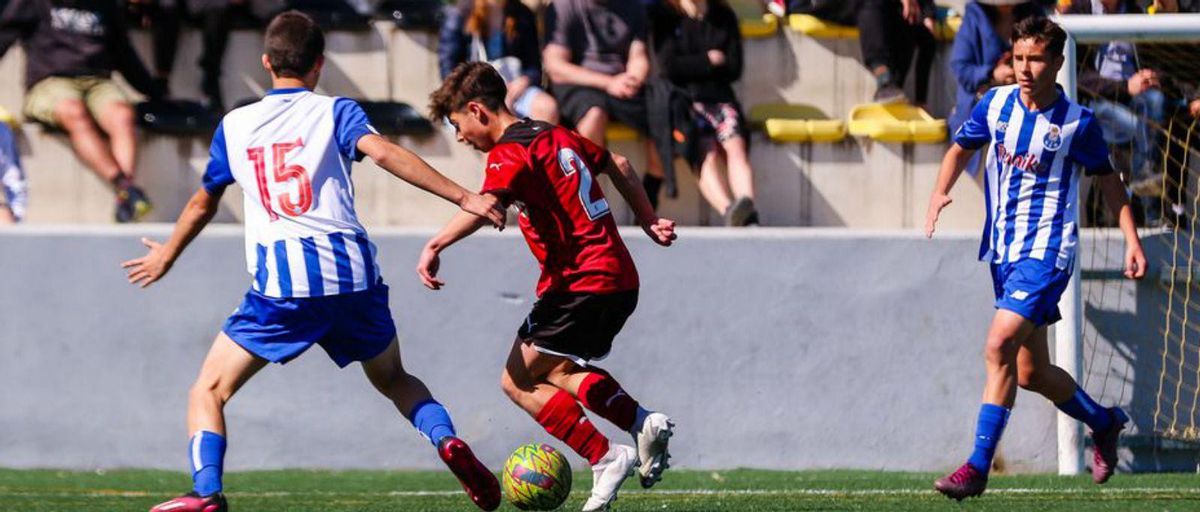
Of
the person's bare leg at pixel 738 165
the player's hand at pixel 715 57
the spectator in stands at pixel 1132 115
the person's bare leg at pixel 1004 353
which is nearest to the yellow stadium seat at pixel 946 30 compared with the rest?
the spectator in stands at pixel 1132 115

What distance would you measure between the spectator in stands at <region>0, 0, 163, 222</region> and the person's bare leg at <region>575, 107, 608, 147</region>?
2.32 meters

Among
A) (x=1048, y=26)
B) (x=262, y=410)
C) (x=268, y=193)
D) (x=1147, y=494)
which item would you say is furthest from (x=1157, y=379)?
(x=268, y=193)

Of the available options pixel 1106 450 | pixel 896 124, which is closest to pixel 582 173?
pixel 1106 450

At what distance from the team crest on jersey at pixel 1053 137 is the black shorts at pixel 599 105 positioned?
3.01m

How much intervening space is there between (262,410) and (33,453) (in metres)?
1.14

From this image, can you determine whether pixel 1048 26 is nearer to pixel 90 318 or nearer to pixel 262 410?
pixel 262 410

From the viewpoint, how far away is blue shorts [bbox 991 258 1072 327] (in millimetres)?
6812

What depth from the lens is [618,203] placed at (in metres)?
9.70

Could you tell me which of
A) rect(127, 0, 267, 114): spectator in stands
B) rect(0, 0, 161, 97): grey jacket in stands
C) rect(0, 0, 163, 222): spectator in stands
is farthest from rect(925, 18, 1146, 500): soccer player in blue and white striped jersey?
rect(0, 0, 161, 97): grey jacket in stands

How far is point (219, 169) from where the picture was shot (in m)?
5.82

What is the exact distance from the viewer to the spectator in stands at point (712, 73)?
9555 millimetres

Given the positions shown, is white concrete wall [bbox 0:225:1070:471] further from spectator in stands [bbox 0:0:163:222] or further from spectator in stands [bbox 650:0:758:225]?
spectator in stands [bbox 0:0:163:222]

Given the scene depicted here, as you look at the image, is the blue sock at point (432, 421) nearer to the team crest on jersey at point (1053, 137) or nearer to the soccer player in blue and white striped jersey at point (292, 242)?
the soccer player in blue and white striped jersey at point (292, 242)

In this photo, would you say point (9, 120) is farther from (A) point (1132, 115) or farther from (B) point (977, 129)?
(A) point (1132, 115)
